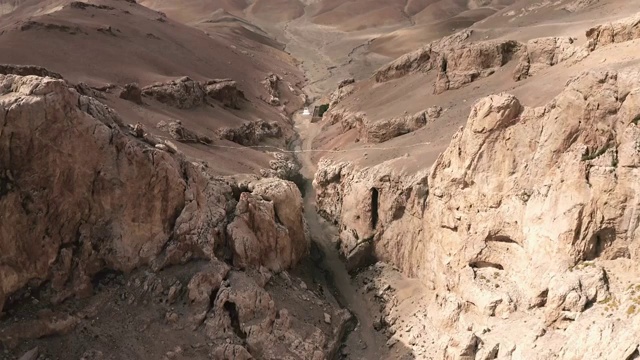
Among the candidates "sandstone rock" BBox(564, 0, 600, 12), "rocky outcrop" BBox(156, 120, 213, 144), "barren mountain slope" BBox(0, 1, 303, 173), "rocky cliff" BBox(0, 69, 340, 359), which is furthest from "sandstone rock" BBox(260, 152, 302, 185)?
"sandstone rock" BBox(564, 0, 600, 12)

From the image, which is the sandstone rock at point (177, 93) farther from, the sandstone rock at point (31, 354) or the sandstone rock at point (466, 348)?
the sandstone rock at point (466, 348)

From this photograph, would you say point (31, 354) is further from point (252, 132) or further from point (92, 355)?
point (252, 132)

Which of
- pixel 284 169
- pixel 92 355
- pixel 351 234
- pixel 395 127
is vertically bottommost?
pixel 92 355

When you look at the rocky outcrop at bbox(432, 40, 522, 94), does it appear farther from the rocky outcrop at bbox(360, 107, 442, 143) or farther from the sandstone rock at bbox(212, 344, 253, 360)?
the sandstone rock at bbox(212, 344, 253, 360)

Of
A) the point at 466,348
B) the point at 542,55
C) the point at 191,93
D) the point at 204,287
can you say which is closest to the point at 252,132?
the point at 191,93

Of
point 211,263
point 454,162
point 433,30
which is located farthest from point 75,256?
point 433,30

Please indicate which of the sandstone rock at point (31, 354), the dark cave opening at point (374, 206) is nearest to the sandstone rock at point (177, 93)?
the dark cave opening at point (374, 206)

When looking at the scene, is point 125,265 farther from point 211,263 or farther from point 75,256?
point 211,263
